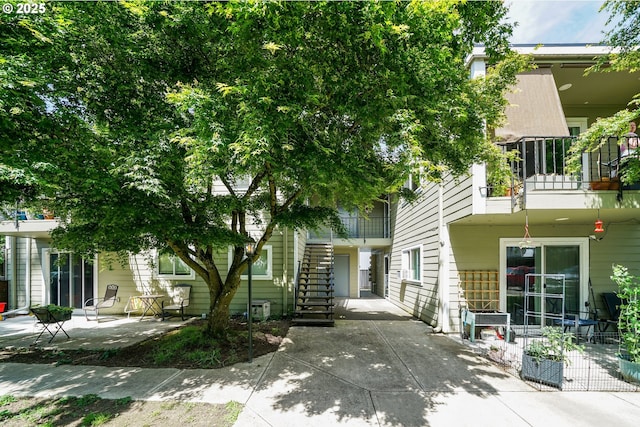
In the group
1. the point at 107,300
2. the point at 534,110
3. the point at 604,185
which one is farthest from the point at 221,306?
the point at 604,185

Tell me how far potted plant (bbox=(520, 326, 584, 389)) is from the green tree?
2884mm

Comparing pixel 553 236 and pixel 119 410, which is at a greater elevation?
pixel 553 236

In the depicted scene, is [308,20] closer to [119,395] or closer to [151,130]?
[151,130]

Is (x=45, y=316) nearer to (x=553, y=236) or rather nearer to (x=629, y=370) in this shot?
(x=629, y=370)

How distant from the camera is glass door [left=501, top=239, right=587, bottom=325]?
282 inches

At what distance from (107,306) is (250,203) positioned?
5.77 metres

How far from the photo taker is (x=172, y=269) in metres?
9.38

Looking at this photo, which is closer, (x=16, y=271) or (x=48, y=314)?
(x=48, y=314)

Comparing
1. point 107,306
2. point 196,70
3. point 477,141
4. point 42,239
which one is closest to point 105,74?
point 196,70

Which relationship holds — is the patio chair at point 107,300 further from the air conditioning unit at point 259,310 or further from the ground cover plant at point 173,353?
the air conditioning unit at point 259,310

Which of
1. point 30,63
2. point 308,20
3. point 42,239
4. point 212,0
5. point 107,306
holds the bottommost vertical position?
point 107,306

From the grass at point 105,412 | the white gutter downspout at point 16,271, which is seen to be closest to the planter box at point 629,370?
the grass at point 105,412

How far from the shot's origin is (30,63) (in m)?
3.83

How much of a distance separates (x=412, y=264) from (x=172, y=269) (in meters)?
7.41
